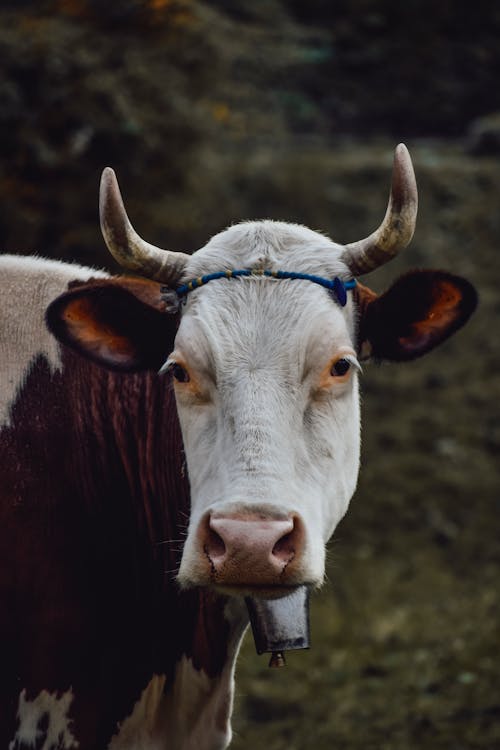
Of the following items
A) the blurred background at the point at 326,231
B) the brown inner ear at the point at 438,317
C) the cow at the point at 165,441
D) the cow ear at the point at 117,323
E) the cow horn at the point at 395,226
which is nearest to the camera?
the cow at the point at 165,441

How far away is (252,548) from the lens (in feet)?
9.36

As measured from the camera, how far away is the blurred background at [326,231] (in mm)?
6969

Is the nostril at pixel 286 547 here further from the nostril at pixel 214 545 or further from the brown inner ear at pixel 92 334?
the brown inner ear at pixel 92 334

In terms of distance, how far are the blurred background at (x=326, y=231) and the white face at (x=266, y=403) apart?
11.0 feet

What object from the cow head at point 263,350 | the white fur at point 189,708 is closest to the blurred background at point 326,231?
the white fur at point 189,708

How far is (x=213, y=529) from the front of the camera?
2.91m

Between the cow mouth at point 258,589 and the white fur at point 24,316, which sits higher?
the white fur at point 24,316

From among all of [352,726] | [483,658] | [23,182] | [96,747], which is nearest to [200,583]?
[96,747]

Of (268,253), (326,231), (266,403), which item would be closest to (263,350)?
(266,403)

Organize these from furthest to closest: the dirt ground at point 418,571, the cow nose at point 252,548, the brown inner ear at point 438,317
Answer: the dirt ground at point 418,571 < the brown inner ear at point 438,317 < the cow nose at point 252,548

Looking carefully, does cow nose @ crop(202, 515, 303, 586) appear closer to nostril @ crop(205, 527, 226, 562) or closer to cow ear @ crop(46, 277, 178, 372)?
nostril @ crop(205, 527, 226, 562)

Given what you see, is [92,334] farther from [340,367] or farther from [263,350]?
[340,367]

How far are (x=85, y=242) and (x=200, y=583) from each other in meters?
6.28

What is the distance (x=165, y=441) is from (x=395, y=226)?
47.2 inches
